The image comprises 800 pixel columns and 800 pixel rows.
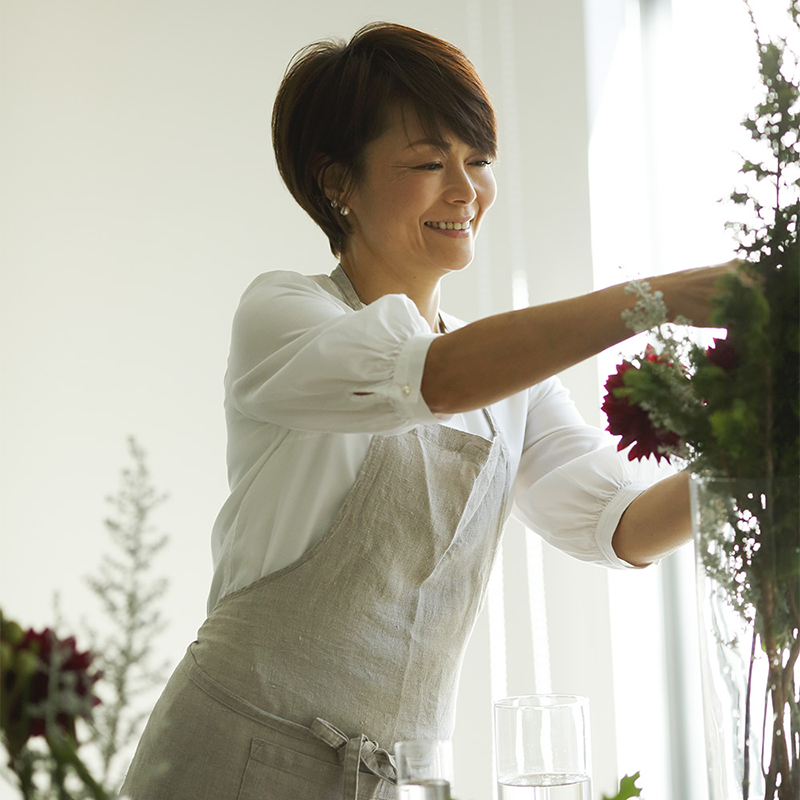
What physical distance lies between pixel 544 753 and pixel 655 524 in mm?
471

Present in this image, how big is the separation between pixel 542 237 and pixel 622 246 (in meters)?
0.20

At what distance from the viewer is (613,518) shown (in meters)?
1.23

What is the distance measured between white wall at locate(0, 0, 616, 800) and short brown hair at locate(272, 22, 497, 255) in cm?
113

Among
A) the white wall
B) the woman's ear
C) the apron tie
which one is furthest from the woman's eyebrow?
the white wall

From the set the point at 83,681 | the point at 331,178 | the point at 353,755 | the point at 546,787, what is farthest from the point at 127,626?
the point at 331,178

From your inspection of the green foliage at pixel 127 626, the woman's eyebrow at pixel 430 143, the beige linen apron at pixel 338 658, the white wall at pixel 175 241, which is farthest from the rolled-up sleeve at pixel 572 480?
the white wall at pixel 175 241

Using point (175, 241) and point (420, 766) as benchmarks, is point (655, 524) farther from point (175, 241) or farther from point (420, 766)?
point (175, 241)

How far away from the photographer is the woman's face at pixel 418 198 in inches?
48.4

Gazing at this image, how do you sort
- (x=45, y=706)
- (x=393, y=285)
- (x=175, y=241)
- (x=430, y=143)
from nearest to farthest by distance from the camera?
(x=45, y=706)
(x=430, y=143)
(x=393, y=285)
(x=175, y=241)

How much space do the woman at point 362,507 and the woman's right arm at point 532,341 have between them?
0.18 metres

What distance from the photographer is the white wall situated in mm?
2383

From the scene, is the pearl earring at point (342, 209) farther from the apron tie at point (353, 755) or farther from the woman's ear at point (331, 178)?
the apron tie at point (353, 755)

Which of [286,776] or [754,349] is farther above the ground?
[754,349]

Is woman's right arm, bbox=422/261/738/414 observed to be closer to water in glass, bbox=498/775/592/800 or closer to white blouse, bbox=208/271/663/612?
white blouse, bbox=208/271/663/612
